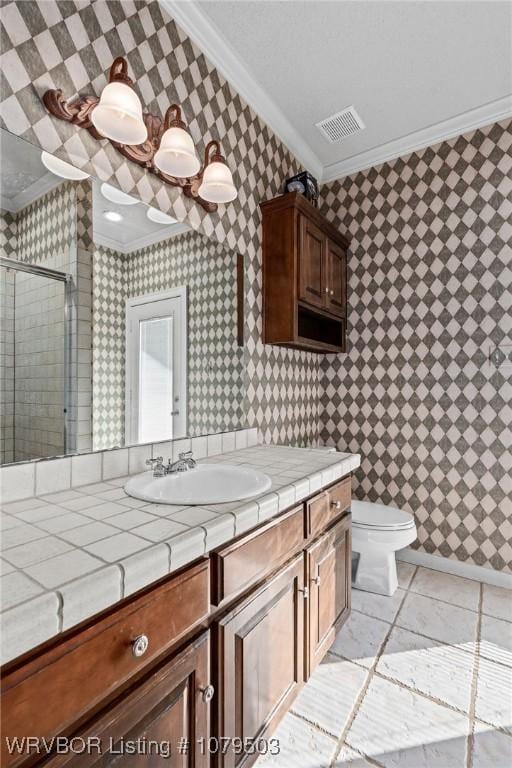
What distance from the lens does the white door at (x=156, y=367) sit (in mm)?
1388

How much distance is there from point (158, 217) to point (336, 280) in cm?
141

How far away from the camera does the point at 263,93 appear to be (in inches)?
80.5

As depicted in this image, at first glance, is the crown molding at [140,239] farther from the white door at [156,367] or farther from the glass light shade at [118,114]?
the glass light shade at [118,114]

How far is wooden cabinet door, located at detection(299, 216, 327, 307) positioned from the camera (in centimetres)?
210

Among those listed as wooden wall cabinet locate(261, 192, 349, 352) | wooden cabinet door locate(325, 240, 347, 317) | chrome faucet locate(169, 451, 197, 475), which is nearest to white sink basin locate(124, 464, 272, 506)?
chrome faucet locate(169, 451, 197, 475)

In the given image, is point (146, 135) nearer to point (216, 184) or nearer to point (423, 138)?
point (216, 184)

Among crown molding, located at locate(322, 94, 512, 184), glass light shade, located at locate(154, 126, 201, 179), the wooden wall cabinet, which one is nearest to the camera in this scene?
glass light shade, located at locate(154, 126, 201, 179)

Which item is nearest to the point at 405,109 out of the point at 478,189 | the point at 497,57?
the point at 497,57

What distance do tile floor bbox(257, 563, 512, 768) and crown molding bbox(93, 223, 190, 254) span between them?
1.78 metres

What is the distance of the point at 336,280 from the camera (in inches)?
100

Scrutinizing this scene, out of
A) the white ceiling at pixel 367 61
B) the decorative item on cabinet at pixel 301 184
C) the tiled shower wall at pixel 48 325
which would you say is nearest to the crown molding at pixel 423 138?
the white ceiling at pixel 367 61

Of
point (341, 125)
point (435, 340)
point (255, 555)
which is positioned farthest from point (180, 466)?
point (341, 125)

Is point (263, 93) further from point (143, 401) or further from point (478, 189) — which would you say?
point (143, 401)

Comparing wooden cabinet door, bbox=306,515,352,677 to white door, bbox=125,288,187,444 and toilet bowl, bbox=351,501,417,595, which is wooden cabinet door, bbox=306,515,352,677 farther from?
white door, bbox=125,288,187,444
